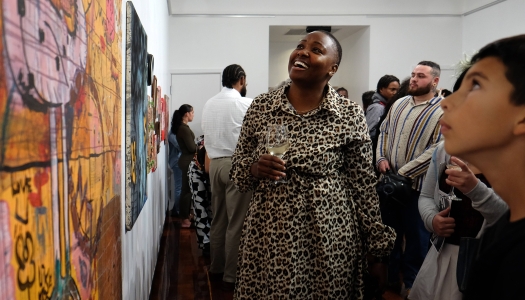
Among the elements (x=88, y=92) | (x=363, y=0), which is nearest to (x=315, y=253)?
(x=88, y=92)

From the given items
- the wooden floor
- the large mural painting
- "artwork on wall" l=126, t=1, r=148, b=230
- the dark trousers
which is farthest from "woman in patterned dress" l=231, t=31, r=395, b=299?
the wooden floor

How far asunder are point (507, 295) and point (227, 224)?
361 centimetres

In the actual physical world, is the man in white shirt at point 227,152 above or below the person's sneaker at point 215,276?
above

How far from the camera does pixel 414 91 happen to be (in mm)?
3664

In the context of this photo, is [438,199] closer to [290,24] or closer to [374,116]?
[374,116]

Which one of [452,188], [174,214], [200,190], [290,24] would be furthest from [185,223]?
[452,188]

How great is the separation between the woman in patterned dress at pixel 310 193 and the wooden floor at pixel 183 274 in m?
2.13

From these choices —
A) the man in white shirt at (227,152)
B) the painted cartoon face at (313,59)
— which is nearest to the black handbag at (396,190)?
the man in white shirt at (227,152)

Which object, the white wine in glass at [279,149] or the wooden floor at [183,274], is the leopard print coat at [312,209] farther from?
the wooden floor at [183,274]

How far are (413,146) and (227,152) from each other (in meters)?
1.52

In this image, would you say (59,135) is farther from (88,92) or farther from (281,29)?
(281,29)

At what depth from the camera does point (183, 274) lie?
182 inches

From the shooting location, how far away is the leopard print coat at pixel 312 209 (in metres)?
1.88

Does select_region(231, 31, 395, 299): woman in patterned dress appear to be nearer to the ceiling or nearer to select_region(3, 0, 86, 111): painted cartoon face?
select_region(3, 0, 86, 111): painted cartoon face
